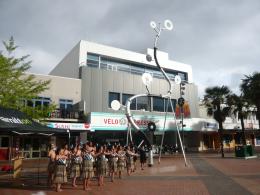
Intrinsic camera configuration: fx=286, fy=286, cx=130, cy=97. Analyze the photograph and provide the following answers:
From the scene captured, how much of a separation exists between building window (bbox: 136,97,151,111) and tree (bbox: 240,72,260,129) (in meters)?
11.7

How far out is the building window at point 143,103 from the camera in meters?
33.1

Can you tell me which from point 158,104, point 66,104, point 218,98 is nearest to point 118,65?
point 158,104

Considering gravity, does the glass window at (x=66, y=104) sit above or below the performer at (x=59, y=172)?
above

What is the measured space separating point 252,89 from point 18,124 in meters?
29.1

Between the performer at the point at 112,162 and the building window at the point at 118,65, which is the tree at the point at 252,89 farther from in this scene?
the performer at the point at 112,162

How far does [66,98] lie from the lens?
2830 centimetres

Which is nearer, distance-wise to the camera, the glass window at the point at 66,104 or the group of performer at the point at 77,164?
the group of performer at the point at 77,164

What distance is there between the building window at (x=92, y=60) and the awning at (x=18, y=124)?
2209cm

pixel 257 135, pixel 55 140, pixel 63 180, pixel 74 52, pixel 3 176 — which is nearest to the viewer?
pixel 63 180

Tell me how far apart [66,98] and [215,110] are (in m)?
19.1

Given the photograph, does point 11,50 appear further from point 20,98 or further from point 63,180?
point 63,180

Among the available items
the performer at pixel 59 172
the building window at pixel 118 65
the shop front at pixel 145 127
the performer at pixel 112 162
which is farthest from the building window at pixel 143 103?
the performer at pixel 59 172

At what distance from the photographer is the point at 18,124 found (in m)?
11.1

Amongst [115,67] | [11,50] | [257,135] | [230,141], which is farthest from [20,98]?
[257,135]
